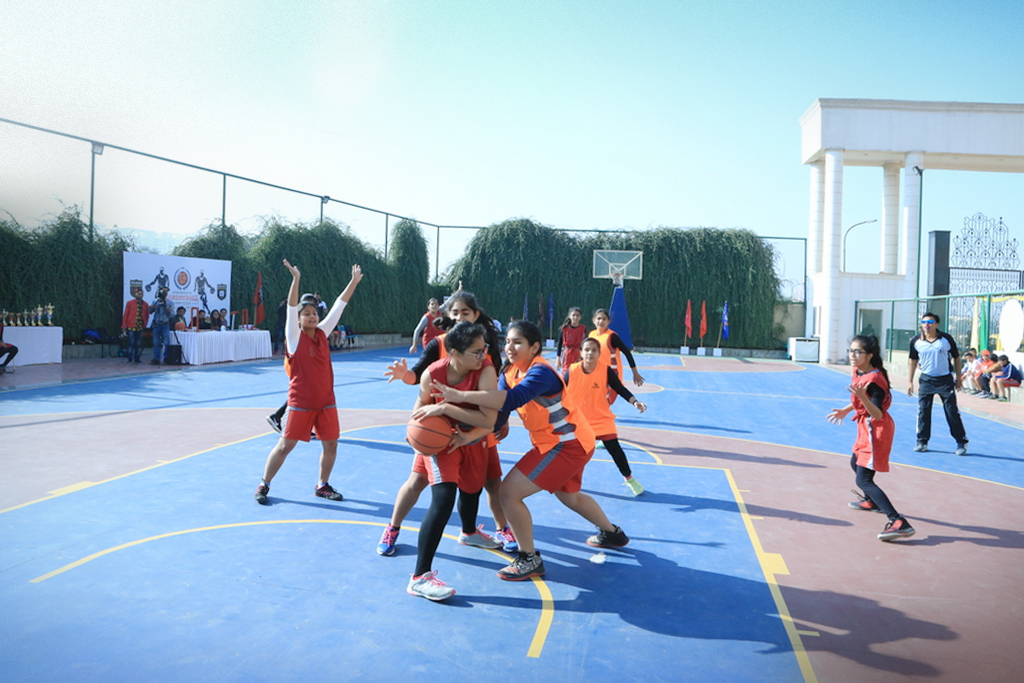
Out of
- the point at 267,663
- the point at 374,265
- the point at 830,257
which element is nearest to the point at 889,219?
the point at 830,257

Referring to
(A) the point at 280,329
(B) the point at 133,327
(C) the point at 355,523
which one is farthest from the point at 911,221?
(C) the point at 355,523

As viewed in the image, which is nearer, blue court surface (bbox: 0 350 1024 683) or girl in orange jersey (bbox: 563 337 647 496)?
blue court surface (bbox: 0 350 1024 683)

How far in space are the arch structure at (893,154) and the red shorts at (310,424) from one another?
2182cm

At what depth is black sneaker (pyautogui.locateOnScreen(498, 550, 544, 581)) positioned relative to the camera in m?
4.25

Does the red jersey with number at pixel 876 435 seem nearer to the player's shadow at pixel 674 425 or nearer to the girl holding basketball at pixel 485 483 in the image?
the girl holding basketball at pixel 485 483

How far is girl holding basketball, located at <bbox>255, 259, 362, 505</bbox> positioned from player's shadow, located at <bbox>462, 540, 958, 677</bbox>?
2003 mm

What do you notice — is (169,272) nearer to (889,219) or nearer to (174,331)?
(174,331)

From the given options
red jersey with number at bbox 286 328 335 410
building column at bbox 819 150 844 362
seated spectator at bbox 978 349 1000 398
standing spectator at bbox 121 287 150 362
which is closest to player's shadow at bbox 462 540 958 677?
red jersey with number at bbox 286 328 335 410

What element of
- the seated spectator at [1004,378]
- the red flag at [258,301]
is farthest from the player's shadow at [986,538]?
the red flag at [258,301]

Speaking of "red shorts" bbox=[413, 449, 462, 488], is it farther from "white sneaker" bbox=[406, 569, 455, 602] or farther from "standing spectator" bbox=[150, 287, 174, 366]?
"standing spectator" bbox=[150, 287, 174, 366]

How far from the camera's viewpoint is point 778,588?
4.22 m

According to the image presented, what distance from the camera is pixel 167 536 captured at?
483cm

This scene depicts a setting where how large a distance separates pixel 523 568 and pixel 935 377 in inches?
271

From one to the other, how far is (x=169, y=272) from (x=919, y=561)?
719 inches
